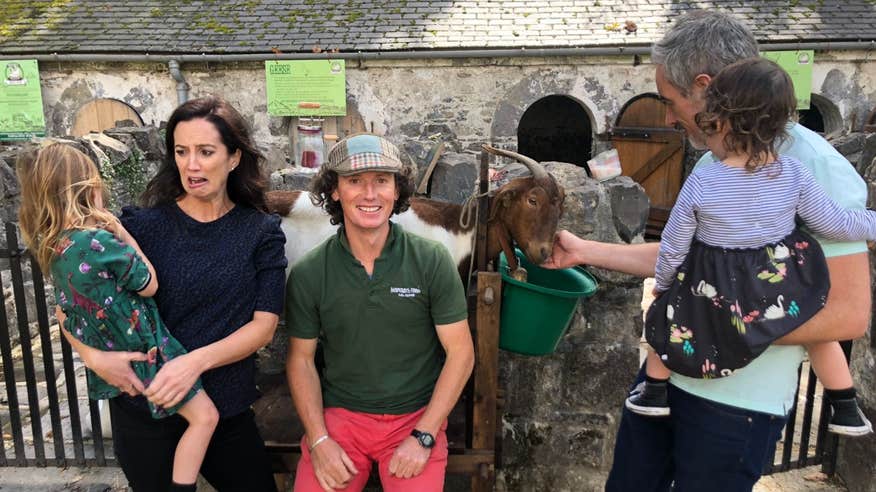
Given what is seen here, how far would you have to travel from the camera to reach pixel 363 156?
218 centimetres

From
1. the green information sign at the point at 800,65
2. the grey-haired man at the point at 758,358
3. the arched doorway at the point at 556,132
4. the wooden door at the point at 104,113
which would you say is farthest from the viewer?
the arched doorway at the point at 556,132

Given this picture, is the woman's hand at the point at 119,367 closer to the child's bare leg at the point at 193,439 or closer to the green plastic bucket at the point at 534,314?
the child's bare leg at the point at 193,439

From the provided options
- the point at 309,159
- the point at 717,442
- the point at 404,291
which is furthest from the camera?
the point at 309,159

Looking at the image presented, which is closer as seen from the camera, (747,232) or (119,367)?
(747,232)

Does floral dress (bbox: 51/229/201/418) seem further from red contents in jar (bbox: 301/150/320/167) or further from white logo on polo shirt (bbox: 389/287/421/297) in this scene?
red contents in jar (bbox: 301/150/320/167)

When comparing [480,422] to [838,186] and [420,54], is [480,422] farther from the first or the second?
[420,54]

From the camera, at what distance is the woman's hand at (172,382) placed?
2010mm

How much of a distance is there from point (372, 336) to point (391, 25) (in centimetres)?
937

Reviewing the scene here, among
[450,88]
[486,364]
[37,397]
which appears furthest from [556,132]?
[486,364]

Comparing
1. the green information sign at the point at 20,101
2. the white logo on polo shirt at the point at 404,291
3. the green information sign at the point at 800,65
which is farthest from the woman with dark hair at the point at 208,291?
the green information sign at the point at 20,101

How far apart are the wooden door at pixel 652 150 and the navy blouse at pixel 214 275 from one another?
358 inches

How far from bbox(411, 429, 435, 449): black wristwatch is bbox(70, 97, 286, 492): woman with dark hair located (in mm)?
582

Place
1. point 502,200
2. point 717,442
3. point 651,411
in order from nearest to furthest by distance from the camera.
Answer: point 717,442 → point 651,411 → point 502,200

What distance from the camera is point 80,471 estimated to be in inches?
139
